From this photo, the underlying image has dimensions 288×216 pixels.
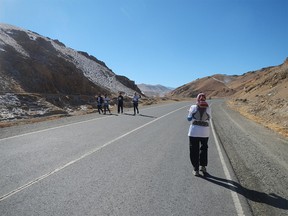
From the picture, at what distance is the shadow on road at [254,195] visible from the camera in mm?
5930

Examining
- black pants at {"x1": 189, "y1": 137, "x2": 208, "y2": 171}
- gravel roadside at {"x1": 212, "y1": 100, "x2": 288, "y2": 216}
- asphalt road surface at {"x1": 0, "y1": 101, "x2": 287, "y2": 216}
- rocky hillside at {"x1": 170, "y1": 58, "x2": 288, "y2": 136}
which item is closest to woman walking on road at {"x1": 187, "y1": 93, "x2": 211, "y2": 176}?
black pants at {"x1": 189, "y1": 137, "x2": 208, "y2": 171}

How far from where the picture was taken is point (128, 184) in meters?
6.65

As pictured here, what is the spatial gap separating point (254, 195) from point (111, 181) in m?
2.75

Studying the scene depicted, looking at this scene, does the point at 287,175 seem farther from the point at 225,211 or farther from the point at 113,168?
the point at 113,168

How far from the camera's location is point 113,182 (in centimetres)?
675

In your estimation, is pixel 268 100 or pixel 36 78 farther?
pixel 36 78

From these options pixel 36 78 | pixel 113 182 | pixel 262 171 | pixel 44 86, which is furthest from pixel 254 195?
pixel 36 78

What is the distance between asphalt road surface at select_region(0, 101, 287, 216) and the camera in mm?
5359

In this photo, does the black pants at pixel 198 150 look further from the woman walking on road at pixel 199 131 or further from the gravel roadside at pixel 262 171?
the gravel roadside at pixel 262 171

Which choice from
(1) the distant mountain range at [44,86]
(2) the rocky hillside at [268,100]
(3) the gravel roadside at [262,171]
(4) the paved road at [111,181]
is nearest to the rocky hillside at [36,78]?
(1) the distant mountain range at [44,86]

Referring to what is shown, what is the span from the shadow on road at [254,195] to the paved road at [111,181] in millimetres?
40

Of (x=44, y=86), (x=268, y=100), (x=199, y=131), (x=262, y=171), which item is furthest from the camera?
(x=44, y=86)

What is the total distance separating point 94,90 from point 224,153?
45.2 metres

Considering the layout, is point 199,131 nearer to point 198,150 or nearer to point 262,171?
point 198,150
